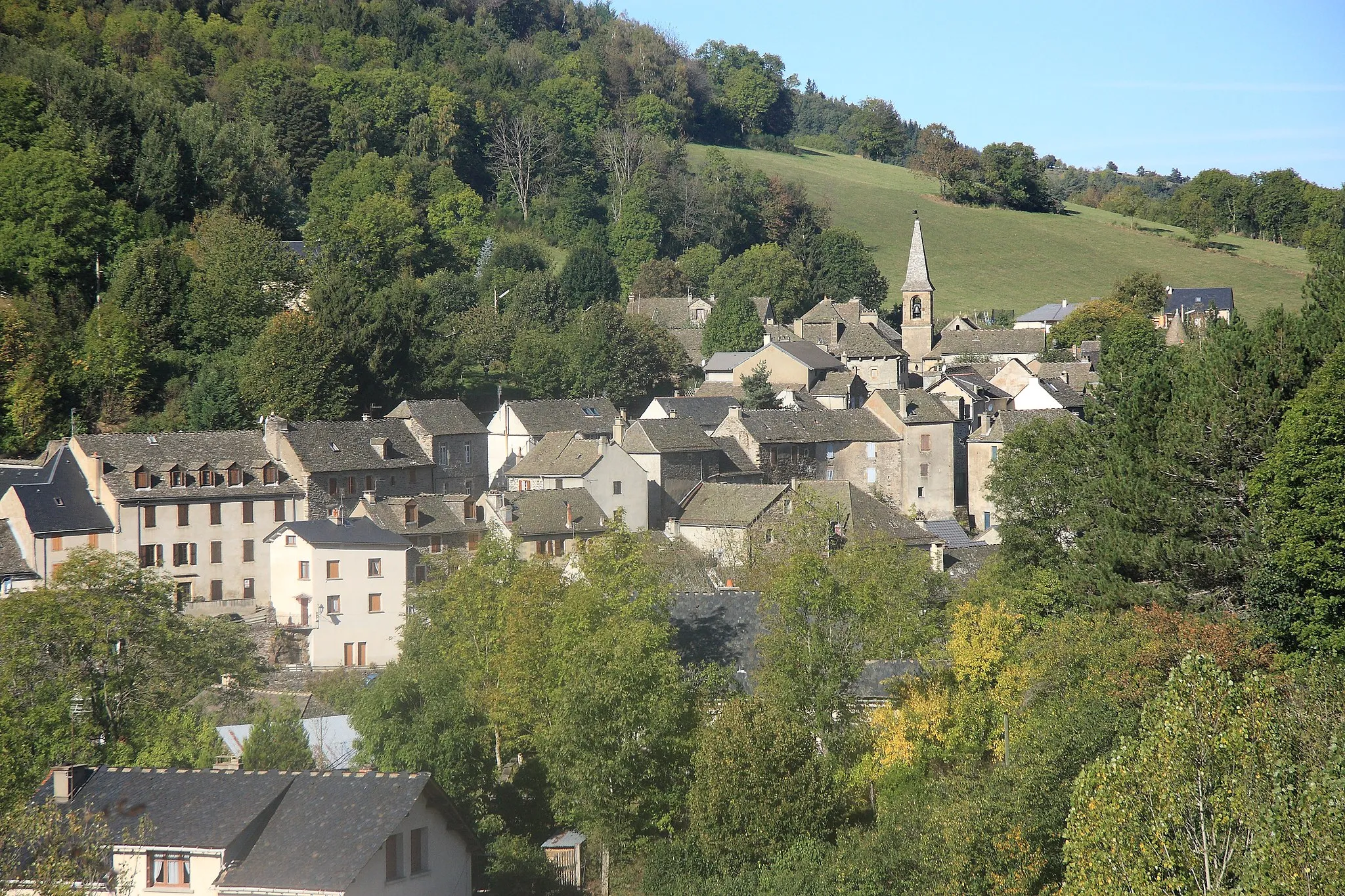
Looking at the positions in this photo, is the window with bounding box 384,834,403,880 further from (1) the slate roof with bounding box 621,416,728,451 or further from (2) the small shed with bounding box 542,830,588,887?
(1) the slate roof with bounding box 621,416,728,451

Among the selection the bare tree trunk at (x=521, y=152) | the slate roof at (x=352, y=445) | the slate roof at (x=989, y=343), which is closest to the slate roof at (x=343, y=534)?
the slate roof at (x=352, y=445)

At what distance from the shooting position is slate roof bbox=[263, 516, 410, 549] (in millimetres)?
47312

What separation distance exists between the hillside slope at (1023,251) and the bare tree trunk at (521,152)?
2232 cm

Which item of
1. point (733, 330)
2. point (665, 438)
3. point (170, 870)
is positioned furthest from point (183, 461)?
point (733, 330)

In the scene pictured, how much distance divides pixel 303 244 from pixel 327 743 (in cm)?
5041

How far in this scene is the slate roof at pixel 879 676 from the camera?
31.9 meters

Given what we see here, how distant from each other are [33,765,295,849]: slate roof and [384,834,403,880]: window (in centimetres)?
195

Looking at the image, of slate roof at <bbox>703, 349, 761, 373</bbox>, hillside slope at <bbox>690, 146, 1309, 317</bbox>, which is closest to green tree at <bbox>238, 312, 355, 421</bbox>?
slate roof at <bbox>703, 349, 761, 373</bbox>

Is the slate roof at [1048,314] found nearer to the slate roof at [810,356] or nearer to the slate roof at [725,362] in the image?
the slate roof at [810,356]

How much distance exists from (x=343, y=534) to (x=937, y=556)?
19.8m

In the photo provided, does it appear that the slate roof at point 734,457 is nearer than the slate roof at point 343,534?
No

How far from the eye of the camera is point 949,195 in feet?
422

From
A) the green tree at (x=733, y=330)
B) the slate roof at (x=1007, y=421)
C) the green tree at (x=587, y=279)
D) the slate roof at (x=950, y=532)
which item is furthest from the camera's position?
the green tree at (x=587, y=279)

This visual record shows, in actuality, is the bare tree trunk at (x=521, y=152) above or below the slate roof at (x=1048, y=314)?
above
